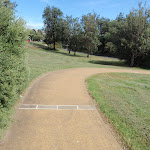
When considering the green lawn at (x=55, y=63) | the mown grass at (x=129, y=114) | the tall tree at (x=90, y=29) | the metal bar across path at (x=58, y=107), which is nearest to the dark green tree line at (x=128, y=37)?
the tall tree at (x=90, y=29)

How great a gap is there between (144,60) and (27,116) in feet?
72.2

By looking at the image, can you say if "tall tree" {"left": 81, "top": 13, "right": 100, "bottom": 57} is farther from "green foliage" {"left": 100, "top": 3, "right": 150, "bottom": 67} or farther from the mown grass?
the mown grass

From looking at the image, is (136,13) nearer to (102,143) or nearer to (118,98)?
(118,98)

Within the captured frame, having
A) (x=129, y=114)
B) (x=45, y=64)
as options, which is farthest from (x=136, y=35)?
(x=129, y=114)

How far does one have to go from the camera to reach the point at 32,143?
3176 millimetres

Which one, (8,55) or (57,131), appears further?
(8,55)

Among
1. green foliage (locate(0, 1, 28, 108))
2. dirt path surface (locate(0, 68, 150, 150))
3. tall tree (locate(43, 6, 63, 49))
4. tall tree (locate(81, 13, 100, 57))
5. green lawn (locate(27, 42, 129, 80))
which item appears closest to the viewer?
dirt path surface (locate(0, 68, 150, 150))

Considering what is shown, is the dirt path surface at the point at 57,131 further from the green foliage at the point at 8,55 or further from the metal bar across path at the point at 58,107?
the green foliage at the point at 8,55

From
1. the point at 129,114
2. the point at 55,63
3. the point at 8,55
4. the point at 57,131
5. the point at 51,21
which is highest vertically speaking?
the point at 51,21

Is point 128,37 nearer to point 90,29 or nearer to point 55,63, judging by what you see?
point 55,63

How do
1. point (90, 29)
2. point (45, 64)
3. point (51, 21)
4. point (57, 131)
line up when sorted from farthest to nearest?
point (51, 21) → point (90, 29) → point (45, 64) → point (57, 131)

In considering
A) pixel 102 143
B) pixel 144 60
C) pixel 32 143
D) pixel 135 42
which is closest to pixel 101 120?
pixel 102 143

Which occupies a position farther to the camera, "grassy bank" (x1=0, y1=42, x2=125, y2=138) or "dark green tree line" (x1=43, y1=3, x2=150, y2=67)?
"dark green tree line" (x1=43, y1=3, x2=150, y2=67)

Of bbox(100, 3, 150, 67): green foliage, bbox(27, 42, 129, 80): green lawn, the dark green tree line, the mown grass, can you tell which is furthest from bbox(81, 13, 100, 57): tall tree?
the mown grass
